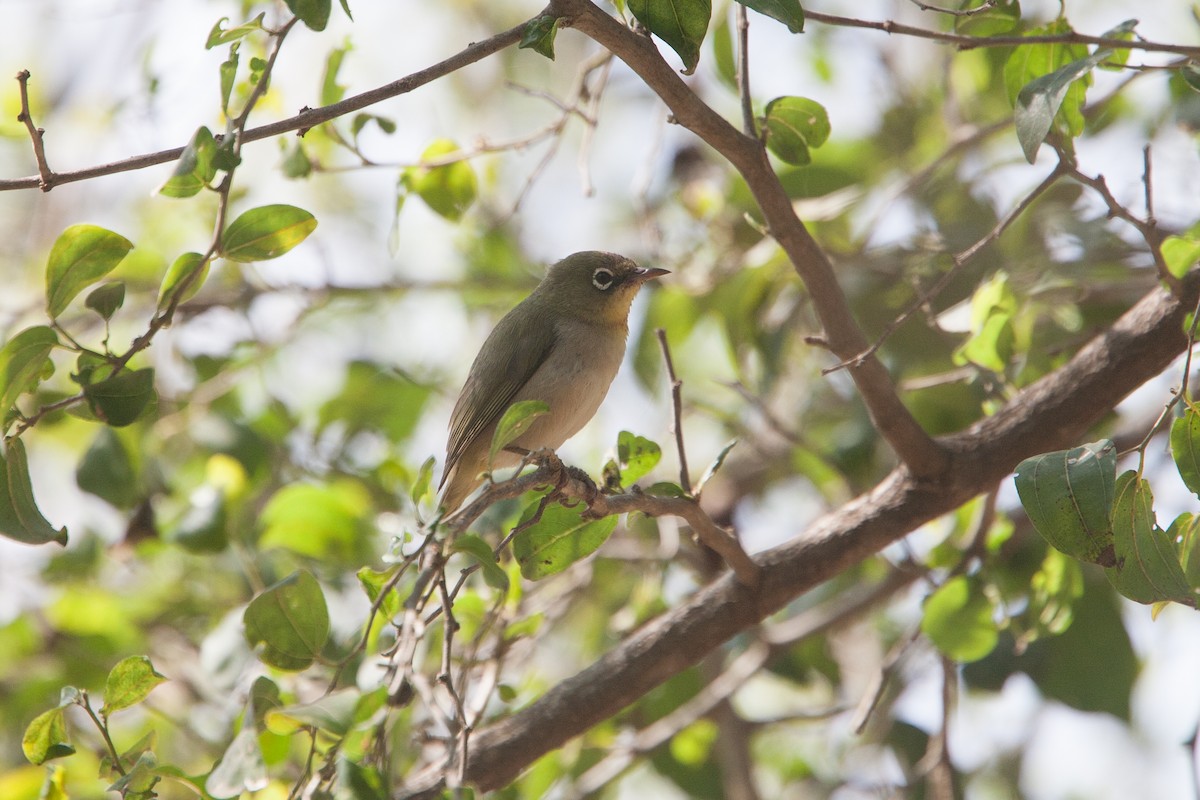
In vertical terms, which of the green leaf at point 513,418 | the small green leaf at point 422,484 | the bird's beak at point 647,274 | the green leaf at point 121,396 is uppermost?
the bird's beak at point 647,274

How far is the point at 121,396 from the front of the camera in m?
2.29

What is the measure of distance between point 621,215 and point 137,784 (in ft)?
17.5

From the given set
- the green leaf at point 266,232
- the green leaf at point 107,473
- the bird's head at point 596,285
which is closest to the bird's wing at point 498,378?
the bird's head at point 596,285

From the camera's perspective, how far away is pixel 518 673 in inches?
178

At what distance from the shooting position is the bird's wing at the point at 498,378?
12.9 ft

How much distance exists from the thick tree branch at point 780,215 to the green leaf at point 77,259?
1058 mm

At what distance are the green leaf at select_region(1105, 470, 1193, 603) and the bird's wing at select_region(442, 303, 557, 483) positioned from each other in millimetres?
2245

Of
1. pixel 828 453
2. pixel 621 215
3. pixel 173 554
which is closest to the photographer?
pixel 828 453

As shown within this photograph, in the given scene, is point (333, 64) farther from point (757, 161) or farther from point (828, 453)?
point (828, 453)

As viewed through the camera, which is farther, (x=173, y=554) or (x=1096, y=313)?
(x=173, y=554)

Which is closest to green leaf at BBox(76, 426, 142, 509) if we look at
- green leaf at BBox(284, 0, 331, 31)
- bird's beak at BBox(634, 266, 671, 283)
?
bird's beak at BBox(634, 266, 671, 283)

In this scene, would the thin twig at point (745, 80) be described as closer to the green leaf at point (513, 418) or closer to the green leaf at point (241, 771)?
the green leaf at point (513, 418)

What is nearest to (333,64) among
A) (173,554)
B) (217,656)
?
(217,656)

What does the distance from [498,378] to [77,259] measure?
5.99 ft
